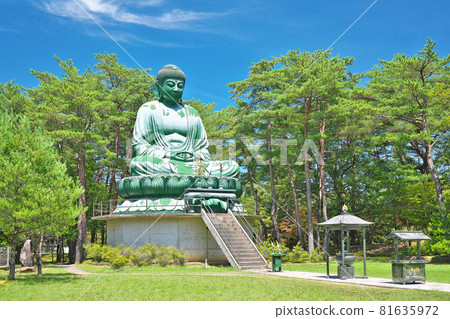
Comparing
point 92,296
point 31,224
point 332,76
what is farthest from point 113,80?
point 92,296

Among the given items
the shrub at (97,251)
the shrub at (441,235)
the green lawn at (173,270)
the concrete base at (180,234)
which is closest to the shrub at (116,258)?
the green lawn at (173,270)

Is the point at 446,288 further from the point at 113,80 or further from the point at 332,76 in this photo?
the point at 113,80

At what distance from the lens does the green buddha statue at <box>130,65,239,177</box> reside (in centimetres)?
2111

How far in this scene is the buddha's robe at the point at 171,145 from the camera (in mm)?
21031

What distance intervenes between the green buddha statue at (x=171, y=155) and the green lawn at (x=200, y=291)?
8254 mm

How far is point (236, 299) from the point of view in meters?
8.96

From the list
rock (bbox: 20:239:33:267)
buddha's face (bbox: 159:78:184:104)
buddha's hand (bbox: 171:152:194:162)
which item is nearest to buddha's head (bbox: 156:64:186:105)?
buddha's face (bbox: 159:78:184:104)

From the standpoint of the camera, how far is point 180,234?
1888cm

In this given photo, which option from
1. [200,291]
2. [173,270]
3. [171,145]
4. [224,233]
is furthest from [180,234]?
[200,291]

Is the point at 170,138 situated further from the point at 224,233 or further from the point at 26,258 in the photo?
the point at 26,258

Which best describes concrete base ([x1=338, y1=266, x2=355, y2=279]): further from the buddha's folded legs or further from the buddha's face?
the buddha's face

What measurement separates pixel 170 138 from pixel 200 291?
13840mm

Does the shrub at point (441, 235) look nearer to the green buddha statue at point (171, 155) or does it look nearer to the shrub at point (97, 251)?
the green buddha statue at point (171, 155)

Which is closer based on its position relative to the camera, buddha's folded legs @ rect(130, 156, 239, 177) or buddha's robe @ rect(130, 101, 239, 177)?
buddha's folded legs @ rect(130, 156, 239, 177)
